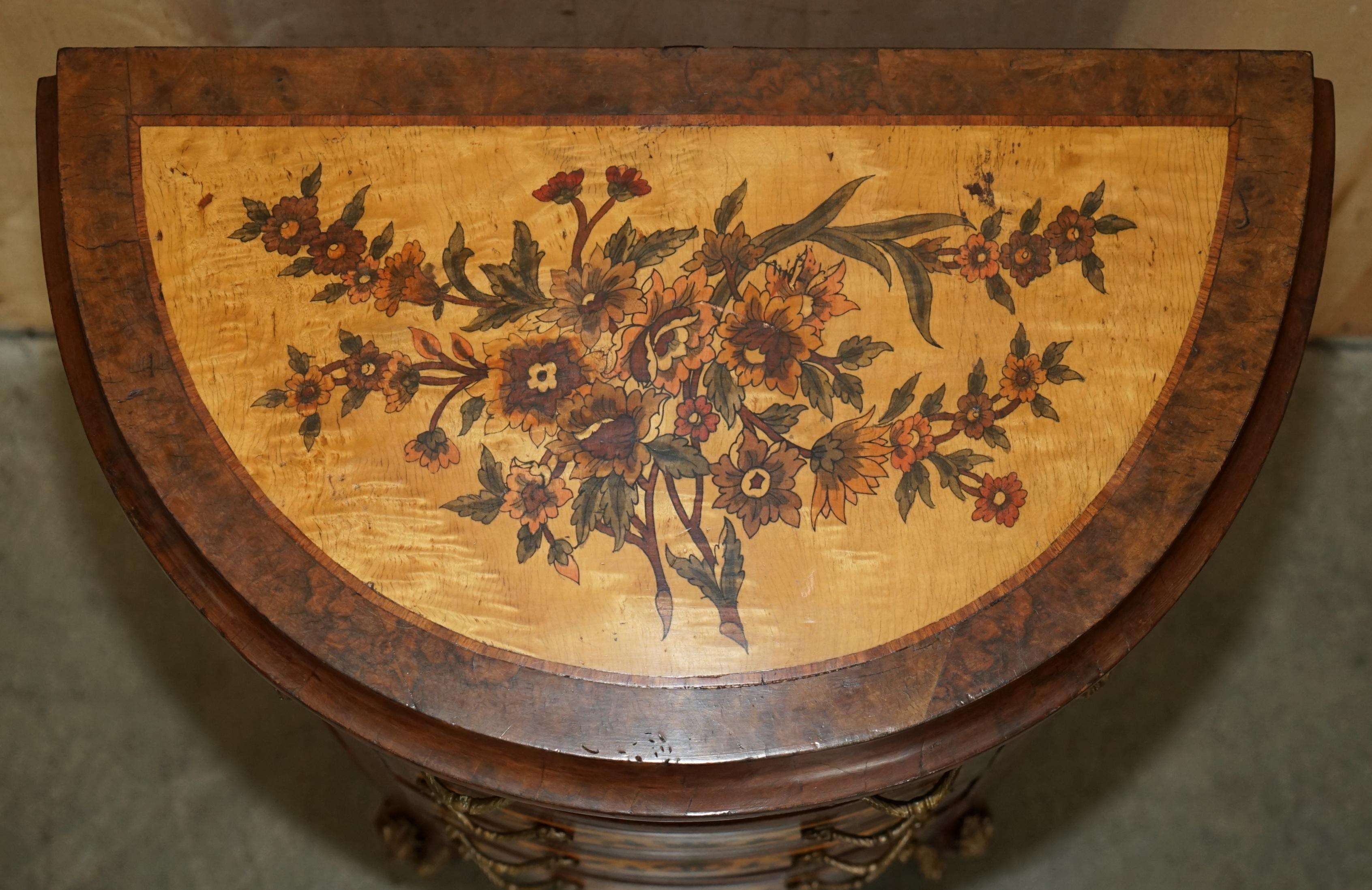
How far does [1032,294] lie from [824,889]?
0.83 m

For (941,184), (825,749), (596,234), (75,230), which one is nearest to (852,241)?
(941,184)

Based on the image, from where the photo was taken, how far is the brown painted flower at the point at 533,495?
122cm

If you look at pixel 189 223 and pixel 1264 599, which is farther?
pixel 1264 599

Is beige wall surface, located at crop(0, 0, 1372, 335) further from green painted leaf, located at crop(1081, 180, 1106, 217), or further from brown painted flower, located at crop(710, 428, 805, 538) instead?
brown painted flower, located at crop(710, 428, 805, 538)

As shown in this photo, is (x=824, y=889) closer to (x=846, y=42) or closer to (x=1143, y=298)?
(x=1143, y=298)

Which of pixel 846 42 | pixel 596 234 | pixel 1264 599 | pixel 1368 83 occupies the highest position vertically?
pixel 1368 83

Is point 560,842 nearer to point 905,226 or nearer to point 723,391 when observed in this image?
point 723,391

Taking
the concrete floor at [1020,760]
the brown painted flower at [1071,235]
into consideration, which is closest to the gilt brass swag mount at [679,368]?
the brown painted flower at [1071,235]

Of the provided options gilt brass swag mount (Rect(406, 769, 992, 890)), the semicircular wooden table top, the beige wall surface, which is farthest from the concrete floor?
the semicircular wooden table top

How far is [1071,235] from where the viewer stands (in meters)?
1.27

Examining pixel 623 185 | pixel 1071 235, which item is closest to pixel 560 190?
pixel 623 185

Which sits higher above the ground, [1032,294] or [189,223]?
[1032,294]

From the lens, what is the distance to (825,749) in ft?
3.83

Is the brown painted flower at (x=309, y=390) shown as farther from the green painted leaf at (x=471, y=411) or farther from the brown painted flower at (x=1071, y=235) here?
the brown painted flower at (x=1071, y=235)
